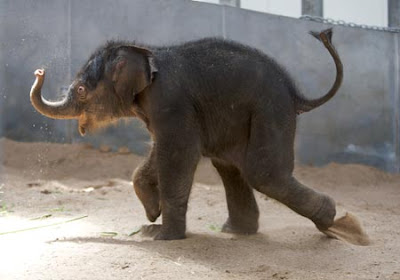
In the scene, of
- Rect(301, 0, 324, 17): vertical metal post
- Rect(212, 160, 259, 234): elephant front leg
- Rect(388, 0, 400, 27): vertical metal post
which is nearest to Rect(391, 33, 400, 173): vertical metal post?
Rect(388, 0, 400, 27): vertical metal post

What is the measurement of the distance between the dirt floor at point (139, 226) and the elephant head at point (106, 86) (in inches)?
43.2

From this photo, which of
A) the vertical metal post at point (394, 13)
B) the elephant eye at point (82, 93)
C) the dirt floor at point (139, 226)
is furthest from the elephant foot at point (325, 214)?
the vertical metal post at point (394, 13)

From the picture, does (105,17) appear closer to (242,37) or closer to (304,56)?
(242,37)

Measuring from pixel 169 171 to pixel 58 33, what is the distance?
5183 mm

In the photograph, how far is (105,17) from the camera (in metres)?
10.1

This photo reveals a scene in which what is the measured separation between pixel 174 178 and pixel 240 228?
1.14 metres

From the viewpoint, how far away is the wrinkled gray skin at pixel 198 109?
544cm

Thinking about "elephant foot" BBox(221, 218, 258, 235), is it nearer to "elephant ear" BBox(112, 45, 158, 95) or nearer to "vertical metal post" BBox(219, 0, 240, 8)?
"elephant ear" BBox(112, 45, 158, 95)

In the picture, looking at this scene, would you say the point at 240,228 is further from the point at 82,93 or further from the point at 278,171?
the point at 82,93

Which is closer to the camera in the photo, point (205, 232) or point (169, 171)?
point (169, 171)

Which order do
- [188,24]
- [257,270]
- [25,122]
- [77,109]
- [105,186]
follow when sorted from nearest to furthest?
[257,270] → [77,109] → [105,186] → [25,122] → [188,24]

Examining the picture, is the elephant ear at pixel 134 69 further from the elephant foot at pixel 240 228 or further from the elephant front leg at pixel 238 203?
the elephant foot at pixel 240 228

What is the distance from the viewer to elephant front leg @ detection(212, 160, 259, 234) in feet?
20.3

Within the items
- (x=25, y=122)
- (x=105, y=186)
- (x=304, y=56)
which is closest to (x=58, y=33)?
(x=25, y=122)
